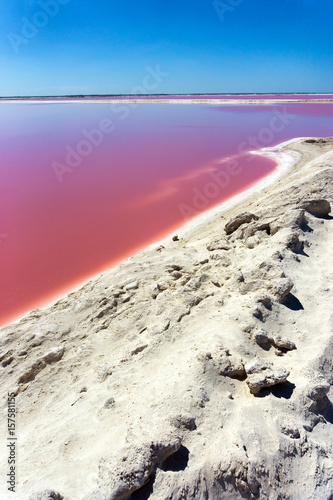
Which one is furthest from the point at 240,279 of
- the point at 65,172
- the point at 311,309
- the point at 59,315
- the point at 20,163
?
the point at 20,163

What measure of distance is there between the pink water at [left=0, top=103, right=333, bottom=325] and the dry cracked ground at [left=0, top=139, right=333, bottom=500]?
1885 mm

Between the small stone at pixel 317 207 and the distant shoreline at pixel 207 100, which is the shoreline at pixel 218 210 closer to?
the small stone at pixel 317 207

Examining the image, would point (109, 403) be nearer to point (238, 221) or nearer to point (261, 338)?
point (261, 338)

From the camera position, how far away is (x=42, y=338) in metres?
4.03

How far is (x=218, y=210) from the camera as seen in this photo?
909 centimetres

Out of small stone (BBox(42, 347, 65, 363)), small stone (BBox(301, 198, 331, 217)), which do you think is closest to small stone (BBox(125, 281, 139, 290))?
small stone (BBox(42, 347, 65, 363))

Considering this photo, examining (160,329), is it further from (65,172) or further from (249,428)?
(65,172)

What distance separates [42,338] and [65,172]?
10.7 m

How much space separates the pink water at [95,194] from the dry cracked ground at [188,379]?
1885 mm

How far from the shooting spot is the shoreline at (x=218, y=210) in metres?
5.96

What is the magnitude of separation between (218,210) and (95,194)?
14.0 ft

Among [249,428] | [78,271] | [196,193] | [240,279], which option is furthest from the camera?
[196,193]

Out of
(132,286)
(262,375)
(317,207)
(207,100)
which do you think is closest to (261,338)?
(262,375)

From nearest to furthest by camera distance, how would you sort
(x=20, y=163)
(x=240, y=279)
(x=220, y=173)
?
(x=240, y=279) → (x=220, y=173) → (x=20, y=163)
